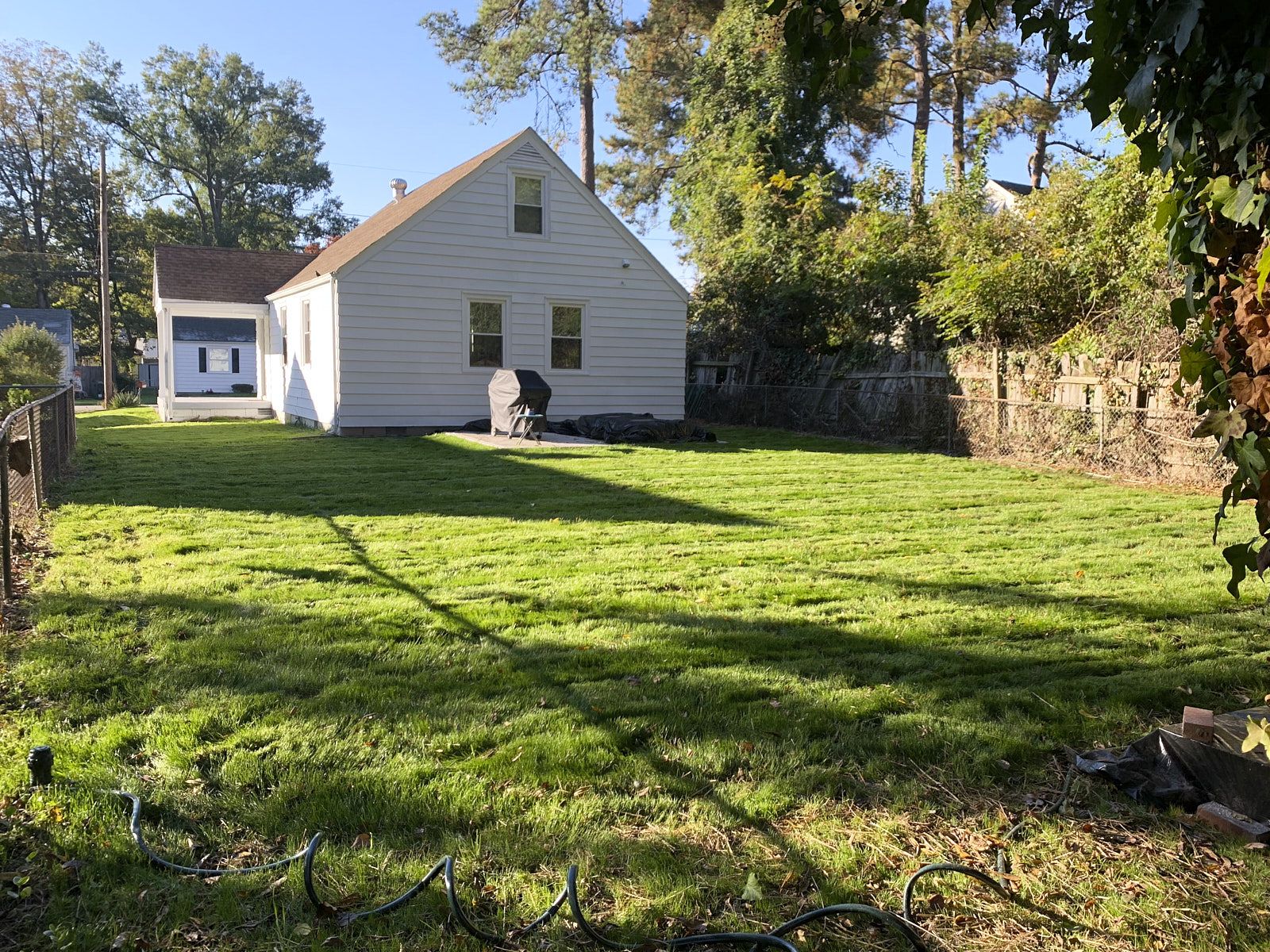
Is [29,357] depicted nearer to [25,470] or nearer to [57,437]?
[57,437]

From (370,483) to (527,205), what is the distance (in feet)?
30.1

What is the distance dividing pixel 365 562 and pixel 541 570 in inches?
49.9

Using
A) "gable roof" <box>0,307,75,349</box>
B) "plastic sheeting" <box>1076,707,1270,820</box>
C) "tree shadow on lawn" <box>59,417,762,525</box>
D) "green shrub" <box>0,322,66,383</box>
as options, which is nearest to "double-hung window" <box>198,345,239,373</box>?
"gable roof" <box>0,307,75,349</box>

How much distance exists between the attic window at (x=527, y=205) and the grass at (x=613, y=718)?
10951 mm

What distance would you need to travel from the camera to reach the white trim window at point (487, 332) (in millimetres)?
17406

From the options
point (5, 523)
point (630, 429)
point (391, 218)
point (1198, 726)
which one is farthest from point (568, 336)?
point (1198, 726)

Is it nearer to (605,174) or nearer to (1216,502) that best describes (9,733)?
(1216,502)

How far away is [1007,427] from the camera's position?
522 inches

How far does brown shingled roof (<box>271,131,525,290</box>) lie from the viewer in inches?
666

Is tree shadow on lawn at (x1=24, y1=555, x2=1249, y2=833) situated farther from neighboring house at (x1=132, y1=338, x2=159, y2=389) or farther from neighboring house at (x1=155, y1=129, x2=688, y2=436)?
neighboring house at (x1=132, y1=338, x2=159, y2=389)

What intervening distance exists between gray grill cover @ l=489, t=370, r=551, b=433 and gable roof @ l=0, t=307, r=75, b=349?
32.5 m

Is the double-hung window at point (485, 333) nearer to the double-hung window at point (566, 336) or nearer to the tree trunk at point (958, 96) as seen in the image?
the double-hung window at point (566, 336)

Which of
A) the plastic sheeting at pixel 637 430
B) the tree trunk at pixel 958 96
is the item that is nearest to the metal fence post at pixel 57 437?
the plastic sheeting at pixel 637 430

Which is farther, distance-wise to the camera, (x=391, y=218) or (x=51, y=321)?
(x=51, y=321)
